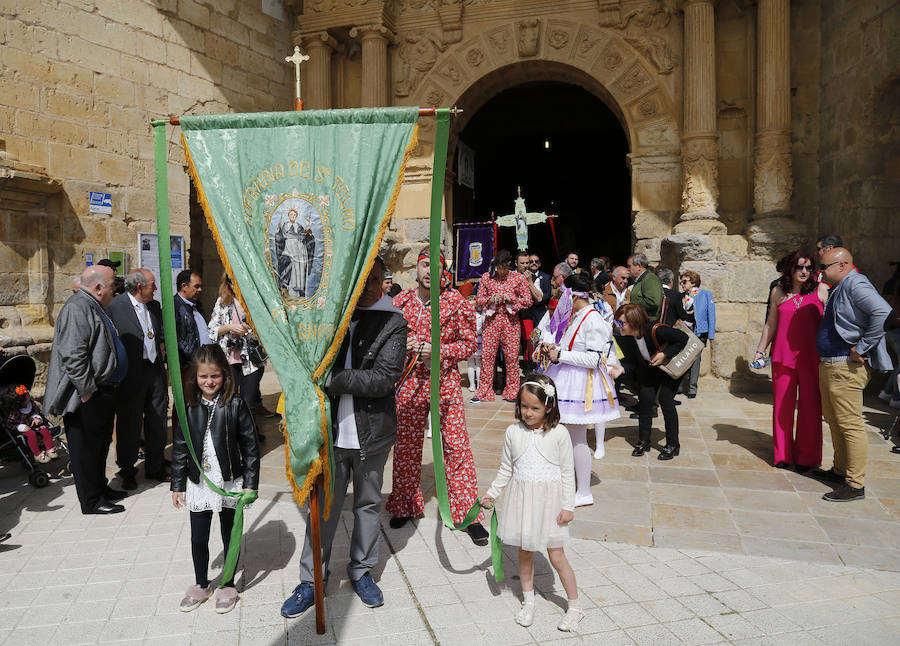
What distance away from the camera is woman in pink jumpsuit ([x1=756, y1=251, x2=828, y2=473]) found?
17.5 feet

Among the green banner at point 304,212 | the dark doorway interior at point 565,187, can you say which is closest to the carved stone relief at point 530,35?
the dark doorway interior at point 565,187

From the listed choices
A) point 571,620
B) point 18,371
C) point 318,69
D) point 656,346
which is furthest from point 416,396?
point 318,69

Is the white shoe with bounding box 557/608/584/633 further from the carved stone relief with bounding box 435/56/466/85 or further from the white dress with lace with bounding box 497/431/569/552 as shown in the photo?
the carved stone relief with bounding box 435/56/466/85

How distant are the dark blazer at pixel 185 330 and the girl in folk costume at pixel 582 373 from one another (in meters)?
3.01

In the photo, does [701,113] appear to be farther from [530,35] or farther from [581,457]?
[581,457]

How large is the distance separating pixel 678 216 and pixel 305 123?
8.04 m

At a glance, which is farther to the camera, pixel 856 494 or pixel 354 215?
pixel 856 494

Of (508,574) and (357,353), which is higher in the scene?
(357,353)

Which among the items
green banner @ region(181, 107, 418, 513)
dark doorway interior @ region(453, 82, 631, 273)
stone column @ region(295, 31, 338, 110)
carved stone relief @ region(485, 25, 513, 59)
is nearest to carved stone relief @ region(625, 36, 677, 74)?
carved stone relief @ region(485, 25, 513, 59)

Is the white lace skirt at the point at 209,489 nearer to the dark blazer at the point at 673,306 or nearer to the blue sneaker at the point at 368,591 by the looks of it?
the blue sneaker at the point at 368,591

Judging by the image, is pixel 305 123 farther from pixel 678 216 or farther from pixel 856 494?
pixel 678 216

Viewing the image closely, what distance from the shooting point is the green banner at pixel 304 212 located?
9.57 ft

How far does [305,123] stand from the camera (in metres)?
2.97

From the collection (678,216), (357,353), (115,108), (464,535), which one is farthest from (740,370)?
(115,108)
